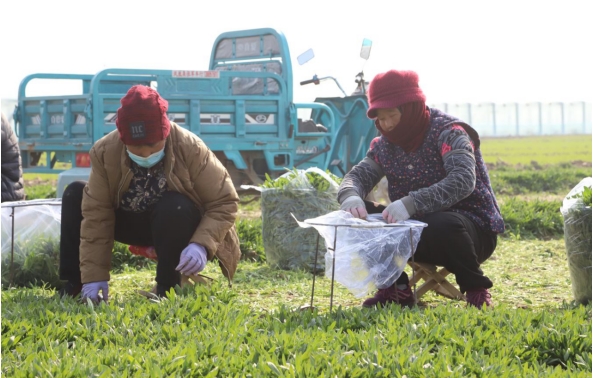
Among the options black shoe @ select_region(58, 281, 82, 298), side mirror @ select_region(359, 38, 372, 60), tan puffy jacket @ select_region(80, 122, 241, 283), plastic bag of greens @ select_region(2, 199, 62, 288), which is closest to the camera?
tan puffy jacket @ select_region(80, 122, 241, 283)

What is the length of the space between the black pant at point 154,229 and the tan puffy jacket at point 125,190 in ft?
0.24

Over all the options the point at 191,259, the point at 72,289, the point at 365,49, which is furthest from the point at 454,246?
the point at 365,49

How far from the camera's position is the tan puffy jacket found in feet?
14.0

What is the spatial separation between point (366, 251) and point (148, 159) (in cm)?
118

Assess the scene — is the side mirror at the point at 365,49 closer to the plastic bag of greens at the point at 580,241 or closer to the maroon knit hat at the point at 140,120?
the plastic bag of greens at the point at 580,241

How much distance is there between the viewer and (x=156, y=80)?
31.2ft

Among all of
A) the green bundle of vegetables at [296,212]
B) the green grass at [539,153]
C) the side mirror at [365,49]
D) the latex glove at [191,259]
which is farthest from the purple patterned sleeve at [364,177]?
the green grass at [539,153]

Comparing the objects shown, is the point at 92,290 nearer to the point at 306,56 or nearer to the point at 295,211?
the point at 295,211

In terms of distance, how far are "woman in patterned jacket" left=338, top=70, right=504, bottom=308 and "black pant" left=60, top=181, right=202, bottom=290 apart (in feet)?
2.70

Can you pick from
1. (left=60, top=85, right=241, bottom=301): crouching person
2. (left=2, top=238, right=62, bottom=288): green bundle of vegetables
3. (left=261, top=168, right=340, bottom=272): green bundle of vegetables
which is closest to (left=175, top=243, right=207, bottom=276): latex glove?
(left=60, top=85, right=241, bottom=301): crouching person

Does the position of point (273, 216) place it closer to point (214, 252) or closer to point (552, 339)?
point (214, 252)

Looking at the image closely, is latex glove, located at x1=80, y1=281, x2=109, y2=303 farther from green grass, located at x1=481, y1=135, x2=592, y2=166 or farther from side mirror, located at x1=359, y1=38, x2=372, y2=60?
green grass, located at x1=481, y1=135, x2=592, y2=166

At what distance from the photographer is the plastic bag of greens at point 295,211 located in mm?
5945

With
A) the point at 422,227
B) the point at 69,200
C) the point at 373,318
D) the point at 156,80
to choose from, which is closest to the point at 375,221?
the point at 422,227
